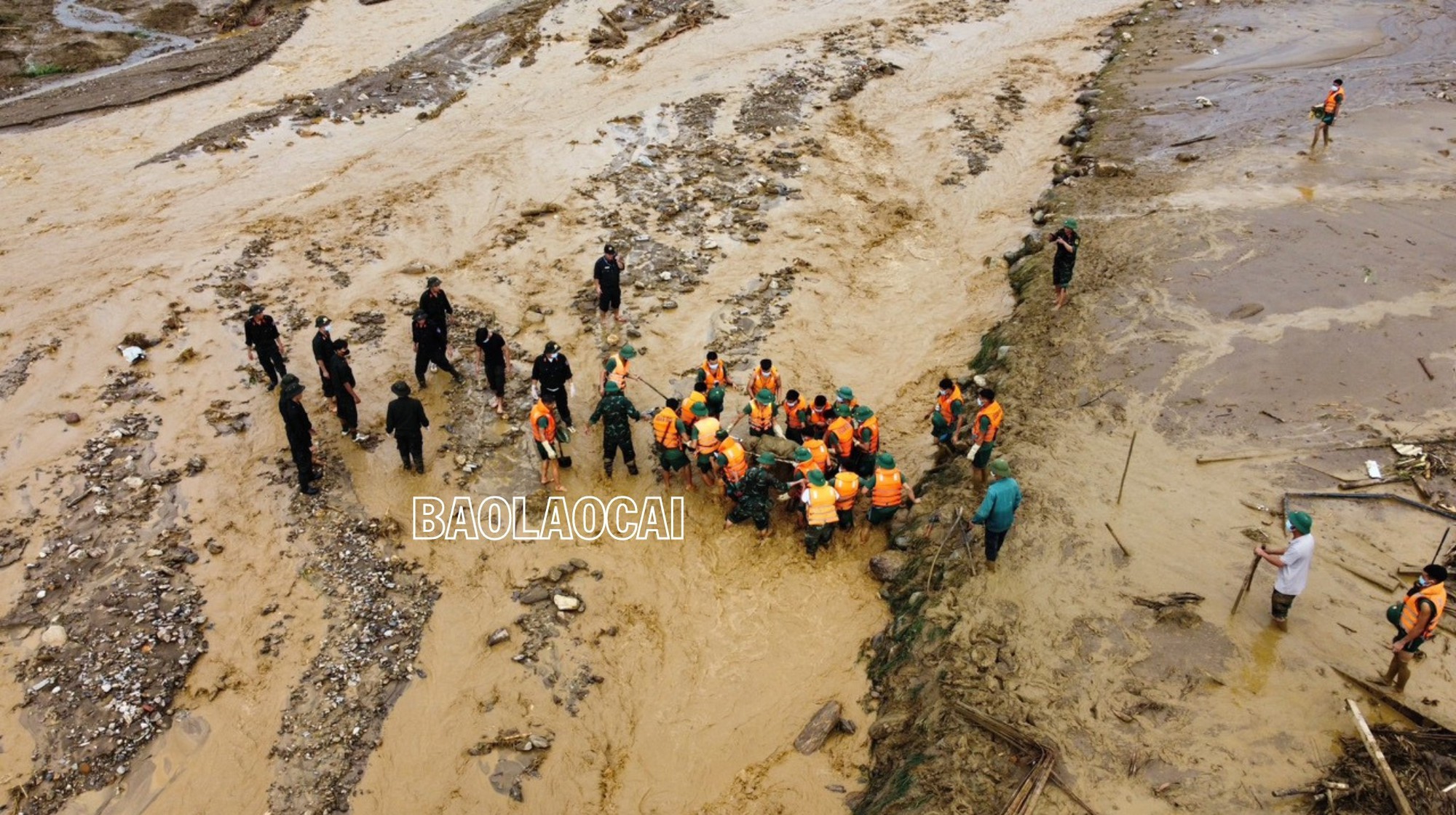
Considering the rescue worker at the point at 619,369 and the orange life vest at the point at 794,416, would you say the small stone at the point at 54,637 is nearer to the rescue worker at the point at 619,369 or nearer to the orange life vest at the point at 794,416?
the rescue worker at the point at 619,369

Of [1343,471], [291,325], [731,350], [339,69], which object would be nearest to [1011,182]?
[731,350]

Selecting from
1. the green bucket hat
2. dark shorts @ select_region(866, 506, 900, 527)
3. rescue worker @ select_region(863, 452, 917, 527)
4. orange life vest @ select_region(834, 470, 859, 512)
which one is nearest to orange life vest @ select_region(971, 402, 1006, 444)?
rescue worker @ select_region(863, 452, 917, 527)

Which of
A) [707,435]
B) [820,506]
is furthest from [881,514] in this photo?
[707,435]

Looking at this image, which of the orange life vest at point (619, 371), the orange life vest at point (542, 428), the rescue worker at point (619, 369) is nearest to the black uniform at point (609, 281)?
the rescue worker at point (619, 369)

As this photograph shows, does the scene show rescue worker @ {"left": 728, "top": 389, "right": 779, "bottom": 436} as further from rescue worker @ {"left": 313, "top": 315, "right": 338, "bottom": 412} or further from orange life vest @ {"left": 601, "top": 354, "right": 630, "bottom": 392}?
rescue worker @ {"left": 313, "top": 315, "right": 338, "bottom": 412}

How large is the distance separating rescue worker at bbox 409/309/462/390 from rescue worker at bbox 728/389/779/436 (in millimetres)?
4772

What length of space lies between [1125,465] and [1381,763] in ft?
13.7

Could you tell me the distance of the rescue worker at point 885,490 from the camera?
990cm

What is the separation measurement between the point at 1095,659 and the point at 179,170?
789 inches

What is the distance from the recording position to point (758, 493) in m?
10.2

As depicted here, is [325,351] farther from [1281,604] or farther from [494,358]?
[1281,604]

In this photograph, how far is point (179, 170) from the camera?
17.6 metres

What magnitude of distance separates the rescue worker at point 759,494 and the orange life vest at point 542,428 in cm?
265

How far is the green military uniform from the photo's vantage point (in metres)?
10.1
